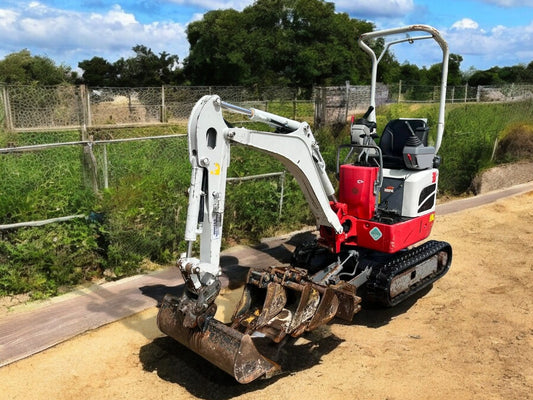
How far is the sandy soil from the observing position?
441 centimetres

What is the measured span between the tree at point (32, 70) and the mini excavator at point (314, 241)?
31065 mm

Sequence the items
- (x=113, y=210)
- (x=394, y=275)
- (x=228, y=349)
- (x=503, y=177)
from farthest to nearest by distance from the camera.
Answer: (x=503, y=177) < (x=113, y=210) < (x=394, y=275) < (x=228, y=349)

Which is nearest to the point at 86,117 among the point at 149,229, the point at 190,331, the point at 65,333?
the point at 149,229

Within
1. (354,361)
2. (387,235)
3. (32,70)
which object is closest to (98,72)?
(32,70)

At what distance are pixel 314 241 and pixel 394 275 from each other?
135 centimetres

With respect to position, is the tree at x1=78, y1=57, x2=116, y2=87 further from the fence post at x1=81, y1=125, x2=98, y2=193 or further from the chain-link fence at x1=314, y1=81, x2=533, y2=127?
the fence post at x1=81, y1=125, x2=98, y2=193

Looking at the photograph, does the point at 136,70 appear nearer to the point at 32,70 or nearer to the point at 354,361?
the point at 32,70

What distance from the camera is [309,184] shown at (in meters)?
5.49

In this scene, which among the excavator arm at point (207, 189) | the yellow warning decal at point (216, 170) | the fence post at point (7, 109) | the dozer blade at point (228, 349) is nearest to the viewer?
the dozer blade at point (228, 349)

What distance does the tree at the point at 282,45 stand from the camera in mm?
34062

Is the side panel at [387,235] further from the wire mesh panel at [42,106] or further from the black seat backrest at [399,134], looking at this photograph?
the wire mesh panel at [42,106]

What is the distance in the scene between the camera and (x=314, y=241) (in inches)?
266

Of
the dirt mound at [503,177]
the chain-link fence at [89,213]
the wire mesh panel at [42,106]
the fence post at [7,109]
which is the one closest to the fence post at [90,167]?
the chain-link fence at [89,213]

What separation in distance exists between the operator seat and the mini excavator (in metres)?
0.01
